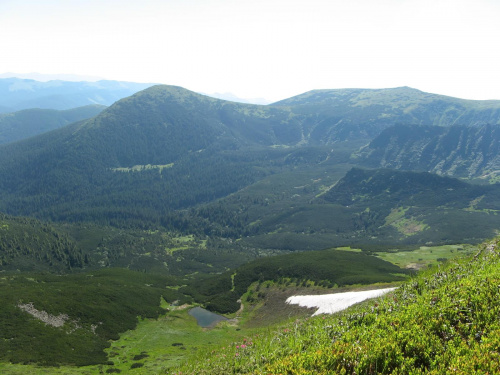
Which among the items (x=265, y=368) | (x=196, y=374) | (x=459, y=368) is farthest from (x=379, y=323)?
(x=196, y=374)

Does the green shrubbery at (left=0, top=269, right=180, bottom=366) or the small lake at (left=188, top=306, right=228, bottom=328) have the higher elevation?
the green shrubbery at (left=0, top=269, right=180, bottom=366)

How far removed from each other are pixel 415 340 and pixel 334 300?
57.4 meters

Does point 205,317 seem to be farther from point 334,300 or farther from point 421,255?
point 421,255

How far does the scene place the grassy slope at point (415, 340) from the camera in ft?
46.3

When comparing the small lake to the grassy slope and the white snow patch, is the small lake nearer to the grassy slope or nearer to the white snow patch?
the white snow patch

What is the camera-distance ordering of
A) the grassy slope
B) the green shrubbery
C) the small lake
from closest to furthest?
the grassy slope, the green shrubbery, the small lake

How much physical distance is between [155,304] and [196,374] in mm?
96188

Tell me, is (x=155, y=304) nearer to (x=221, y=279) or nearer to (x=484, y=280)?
(x=221, y=279)

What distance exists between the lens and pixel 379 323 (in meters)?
18.9

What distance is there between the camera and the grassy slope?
46.3ft

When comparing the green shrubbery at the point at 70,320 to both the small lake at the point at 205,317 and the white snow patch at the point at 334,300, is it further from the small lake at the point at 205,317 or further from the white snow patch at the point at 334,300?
the white snow patch at the point at 334,300

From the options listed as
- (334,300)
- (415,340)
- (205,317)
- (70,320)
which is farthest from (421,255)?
(415,340)

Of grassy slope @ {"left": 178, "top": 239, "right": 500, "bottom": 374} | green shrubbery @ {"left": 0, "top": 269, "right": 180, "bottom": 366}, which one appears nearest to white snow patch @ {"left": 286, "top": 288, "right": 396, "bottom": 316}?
grassy slope @ {"left": 178, "top": 239, "right": 500, "bottom": 374}

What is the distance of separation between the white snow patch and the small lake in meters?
24.5
